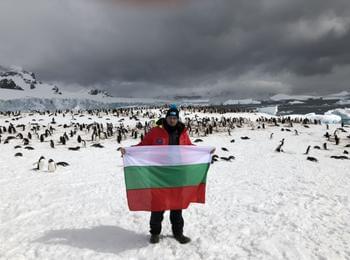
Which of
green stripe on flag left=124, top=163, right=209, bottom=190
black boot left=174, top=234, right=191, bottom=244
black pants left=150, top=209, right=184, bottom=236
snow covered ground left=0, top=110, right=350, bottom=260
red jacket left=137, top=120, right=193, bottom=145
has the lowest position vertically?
snow covered ground left=0, top=110, right=350, bottom=260

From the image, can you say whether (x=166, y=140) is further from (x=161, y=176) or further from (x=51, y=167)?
(x=51, y=167)

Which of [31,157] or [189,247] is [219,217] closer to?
[189,247]

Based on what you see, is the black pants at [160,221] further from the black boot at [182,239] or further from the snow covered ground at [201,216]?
the snow covered ground at [201,216]

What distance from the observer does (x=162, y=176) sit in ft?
20.2

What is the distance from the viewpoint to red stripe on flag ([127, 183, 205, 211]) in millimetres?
6004

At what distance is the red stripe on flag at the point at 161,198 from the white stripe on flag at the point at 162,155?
0.50 meters

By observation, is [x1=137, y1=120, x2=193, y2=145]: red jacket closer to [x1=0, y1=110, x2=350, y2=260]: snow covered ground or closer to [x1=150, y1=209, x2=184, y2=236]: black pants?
[x1=150, y1=209, x2=184, y2=236]: black pants

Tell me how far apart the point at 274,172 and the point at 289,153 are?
6.35 metres

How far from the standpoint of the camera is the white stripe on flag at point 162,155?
611 cm

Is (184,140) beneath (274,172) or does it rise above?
above

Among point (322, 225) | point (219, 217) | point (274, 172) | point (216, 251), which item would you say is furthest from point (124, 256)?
point (274, 172)

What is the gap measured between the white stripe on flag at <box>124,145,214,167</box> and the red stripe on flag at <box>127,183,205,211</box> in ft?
1.65

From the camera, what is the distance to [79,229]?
727cm

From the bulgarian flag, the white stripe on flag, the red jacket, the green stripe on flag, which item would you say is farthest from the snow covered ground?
the red jacket
